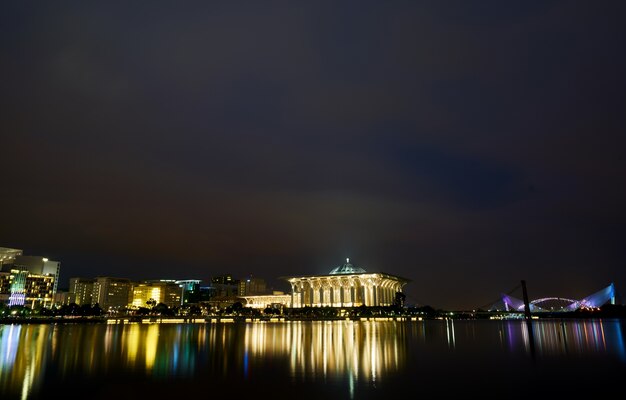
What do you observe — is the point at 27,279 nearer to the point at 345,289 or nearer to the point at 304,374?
the point at 345,289

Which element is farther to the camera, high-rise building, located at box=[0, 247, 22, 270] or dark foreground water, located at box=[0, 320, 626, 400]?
high-rise building, located at box=[0, 247, 22, 270]

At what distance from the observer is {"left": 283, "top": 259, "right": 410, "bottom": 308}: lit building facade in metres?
170

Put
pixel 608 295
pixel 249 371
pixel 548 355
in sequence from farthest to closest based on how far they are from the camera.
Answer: pixel 608 295
pixel 548 355
pixel 249 371

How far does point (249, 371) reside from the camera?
2103 centimetres

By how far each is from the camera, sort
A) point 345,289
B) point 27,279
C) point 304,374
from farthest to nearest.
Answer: point 345,289
point 27,279
point 304,374

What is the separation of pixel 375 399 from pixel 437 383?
4.75m

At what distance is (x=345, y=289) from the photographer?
177375mm

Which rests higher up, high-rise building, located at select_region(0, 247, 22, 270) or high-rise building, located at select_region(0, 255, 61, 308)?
high-rise building, located at select_region(0, 247, 22, 270)

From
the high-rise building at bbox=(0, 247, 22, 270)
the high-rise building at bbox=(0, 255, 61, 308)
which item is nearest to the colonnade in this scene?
the high-rise building at bbox=(0, 255, 61, 308)

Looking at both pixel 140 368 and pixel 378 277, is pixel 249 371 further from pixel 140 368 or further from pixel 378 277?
pixel 378 277

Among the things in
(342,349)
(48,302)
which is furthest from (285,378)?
(48,302)

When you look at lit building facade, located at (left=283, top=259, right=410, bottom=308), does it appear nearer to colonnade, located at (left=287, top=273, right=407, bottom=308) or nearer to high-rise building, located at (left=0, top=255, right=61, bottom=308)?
colonnade, located at (left=287, top=273, right=407, bottom=308)

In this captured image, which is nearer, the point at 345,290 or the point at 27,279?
the point at 27,279

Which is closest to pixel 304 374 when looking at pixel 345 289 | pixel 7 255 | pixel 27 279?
pixel 345 289
